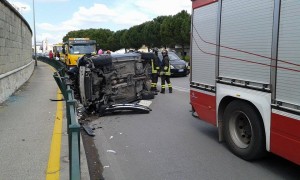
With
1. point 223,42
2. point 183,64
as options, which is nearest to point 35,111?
point 223,42

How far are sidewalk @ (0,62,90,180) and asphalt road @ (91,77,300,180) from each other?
0.66 metres

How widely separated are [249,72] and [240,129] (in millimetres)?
1087

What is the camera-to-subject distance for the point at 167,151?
6.46 m

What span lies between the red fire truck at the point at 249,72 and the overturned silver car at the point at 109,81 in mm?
3678

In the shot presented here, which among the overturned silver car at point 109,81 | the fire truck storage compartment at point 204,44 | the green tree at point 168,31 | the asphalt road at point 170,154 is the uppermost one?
the green tree at point 168,31

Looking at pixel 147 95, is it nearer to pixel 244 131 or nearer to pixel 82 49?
pixel 244 131

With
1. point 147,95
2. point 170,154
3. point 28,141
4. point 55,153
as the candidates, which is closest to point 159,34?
point 147,95

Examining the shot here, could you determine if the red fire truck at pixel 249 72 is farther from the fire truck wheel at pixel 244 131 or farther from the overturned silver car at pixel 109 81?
the overturned silver car at pixel 109 81

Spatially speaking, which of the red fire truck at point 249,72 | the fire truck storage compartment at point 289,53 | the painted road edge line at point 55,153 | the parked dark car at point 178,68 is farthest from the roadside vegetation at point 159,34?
the fire truck storage compartment at point 289,53

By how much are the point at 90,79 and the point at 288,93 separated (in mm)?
6380

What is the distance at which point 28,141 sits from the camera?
269 inches

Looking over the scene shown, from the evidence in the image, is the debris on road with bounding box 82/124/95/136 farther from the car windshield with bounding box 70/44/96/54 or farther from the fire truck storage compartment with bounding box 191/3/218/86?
the car windshield with bounding box 70/44/96/54

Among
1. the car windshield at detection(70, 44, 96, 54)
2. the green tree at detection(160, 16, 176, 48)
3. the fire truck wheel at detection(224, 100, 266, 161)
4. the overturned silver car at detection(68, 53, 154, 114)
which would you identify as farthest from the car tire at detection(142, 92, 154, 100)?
the green tree at detection(160, 16, 176, 48)

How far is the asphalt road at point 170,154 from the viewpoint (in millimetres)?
5332
